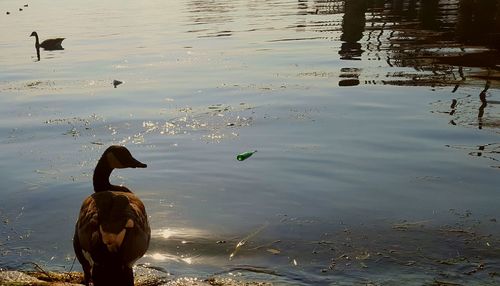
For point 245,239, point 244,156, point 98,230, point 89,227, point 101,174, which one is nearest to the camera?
point 98,230

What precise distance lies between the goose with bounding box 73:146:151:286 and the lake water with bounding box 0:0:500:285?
1471mm

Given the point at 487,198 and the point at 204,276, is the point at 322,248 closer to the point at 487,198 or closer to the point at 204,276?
the point at 204,276

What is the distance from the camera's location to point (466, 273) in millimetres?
6285

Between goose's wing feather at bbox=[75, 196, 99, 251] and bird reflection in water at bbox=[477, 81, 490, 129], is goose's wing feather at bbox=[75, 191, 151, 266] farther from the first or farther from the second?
bird reflection in water at bbox=[477, 81, 490, 129]

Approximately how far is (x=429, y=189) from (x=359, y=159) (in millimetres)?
1890

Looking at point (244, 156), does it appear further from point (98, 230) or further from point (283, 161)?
point (98, 230)

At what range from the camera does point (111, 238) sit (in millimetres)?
4914

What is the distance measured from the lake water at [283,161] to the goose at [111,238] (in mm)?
1471

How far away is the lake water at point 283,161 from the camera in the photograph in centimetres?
707

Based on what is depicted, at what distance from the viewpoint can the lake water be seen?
7070mm

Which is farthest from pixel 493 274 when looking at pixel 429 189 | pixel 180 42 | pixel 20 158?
pixel 180 42

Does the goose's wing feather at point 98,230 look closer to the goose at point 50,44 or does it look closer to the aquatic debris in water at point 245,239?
the aquatic debris in water at point 245,239

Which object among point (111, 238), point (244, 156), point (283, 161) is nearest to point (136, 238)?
point (111, 238)

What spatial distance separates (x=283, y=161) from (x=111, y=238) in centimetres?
631
